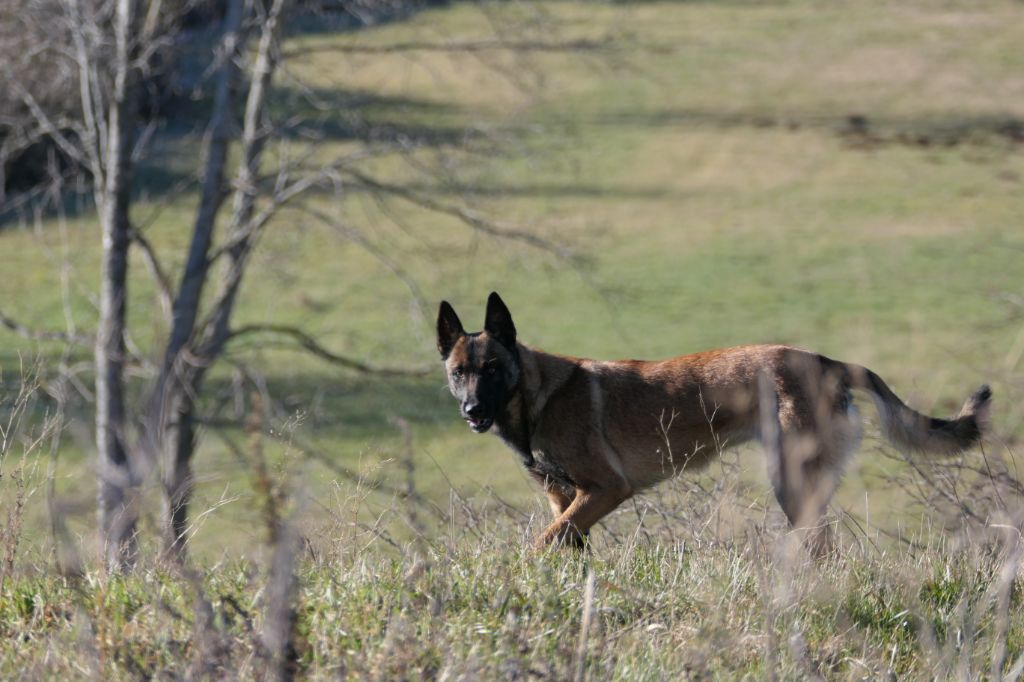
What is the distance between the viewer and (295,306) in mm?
27469

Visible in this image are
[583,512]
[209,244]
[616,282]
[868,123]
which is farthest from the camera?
[868,123]

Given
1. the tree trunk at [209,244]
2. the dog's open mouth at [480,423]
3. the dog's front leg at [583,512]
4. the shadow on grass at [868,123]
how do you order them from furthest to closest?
the shadow on grass at [868,123] < the tree trunk at [209,244] < the dog's open mouth at [480,423] < the dog's front leg at [583,512]

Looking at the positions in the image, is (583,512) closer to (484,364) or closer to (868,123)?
(484,364)

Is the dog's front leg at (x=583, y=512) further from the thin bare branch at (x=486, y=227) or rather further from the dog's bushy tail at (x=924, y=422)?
the thin bare branch at (x=486, y=227)

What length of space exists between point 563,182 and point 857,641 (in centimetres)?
3139

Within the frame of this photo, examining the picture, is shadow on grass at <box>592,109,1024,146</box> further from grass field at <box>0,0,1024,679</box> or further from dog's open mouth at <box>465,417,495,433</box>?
dog's open mouth at <box>465,417,495,433</box>

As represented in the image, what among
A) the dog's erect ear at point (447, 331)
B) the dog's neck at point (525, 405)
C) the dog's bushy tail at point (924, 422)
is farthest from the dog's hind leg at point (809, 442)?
the dog's erect ear at point (447, 331)

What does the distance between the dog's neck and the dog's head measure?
0.05 metres

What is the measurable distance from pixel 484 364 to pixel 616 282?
21.7m

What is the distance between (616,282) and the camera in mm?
28375

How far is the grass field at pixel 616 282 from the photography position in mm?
4531

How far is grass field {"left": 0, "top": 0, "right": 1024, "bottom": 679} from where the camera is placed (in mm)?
4531

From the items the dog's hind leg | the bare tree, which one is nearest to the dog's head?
the dog's hind leg

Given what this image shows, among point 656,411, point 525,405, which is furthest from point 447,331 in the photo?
point 656,411
